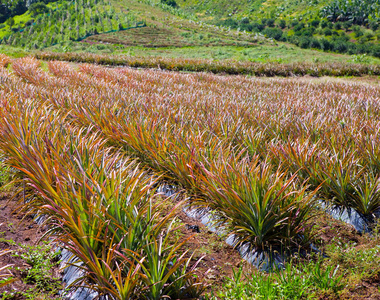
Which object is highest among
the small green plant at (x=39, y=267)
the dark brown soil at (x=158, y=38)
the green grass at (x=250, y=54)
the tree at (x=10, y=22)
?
the tree at (x=10, y=22)

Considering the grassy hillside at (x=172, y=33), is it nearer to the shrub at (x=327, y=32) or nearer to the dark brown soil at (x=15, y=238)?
the shrub at (x=327, y=32)

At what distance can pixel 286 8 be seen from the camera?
8194 cm

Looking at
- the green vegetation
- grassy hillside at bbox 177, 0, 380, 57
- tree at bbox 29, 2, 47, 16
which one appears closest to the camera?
grassy hillside at bbox 177, 0, 380, 57

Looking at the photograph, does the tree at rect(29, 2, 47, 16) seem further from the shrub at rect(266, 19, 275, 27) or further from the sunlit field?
the sunlit field

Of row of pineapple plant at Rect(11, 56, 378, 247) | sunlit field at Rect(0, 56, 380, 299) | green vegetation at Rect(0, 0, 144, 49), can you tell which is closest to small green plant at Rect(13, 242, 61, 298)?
sunlit field at Rect(0, 56, 380, 299)

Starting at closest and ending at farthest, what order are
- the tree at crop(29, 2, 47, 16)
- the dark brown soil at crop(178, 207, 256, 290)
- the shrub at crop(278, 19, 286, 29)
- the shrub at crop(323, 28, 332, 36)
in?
1. the dark brown soil at crop(178, 207, 256, 290)
2. the shrub at crop(323, 28, 332, 36)
3. the tree at crop(29, 2, 47, 16)
4. the shrub at crop(278, 19, 286, 29)

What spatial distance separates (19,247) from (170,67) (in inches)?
665

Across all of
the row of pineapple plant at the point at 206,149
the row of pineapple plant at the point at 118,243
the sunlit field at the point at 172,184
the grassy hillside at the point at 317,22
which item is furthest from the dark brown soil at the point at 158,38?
the row of pineapple plant at the point at 118,243

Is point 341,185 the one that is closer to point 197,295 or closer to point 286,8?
point 197,295

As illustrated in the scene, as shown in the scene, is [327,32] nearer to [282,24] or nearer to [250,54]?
[282,24]

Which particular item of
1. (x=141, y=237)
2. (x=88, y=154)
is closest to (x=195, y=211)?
(x=141, y=237)

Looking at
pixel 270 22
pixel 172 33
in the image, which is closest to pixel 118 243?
pixel 172 33

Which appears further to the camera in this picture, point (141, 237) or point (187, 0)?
point (187, 0)

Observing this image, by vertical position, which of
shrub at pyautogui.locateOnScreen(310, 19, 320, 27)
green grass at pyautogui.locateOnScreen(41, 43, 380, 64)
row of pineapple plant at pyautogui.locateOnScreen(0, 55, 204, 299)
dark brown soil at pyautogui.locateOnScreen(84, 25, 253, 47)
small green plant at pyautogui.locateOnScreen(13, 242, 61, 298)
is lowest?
small green plant at pyautogui.locateOnScreen(13, 242, 61, 298)
